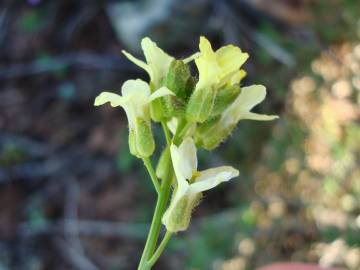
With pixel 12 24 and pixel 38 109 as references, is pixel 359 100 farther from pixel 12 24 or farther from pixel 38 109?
pixel 12 24

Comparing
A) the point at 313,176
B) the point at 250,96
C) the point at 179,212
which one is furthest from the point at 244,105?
the point at 313,176

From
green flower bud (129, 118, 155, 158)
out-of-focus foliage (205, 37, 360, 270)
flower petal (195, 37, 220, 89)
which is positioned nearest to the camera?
flower petal (195, 37, 220, 89)

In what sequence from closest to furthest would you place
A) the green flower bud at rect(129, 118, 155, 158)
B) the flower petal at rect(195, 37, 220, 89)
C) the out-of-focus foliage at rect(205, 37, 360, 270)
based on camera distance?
the flower petal at rect(195, 37, 220, 89)
the green flower bud at rect(129, 118, 155, 158)
the out-of-focus foliage at rect(205, 37, 360, 270)

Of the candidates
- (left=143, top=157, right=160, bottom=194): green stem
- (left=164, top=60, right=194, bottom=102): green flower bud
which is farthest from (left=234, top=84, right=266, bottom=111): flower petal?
(left=143, top=157, right=160, bottom=194): green stem

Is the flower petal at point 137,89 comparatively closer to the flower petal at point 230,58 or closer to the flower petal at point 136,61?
the flower petal at point 136,61

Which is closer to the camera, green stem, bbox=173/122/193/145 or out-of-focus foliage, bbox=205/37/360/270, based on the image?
green stem, bbox=173/122/193/145

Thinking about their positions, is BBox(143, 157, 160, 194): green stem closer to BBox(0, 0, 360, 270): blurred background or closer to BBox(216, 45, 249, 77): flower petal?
BBox(216, 45, 249, 77): flower petal

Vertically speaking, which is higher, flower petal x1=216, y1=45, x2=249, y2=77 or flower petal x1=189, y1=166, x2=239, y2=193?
flower petal x1=216, y1=45, x2=249, y2=77
